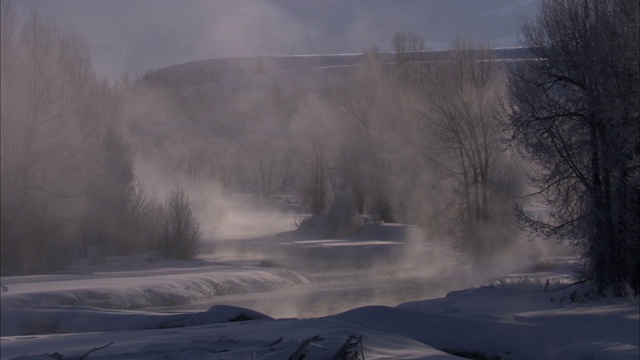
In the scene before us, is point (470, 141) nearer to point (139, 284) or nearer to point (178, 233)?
point (178, 233)

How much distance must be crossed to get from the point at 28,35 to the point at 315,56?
116 metres

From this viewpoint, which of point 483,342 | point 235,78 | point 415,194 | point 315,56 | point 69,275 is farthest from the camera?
point 315,56

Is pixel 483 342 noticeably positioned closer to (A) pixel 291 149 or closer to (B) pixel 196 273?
(B) pixel 196 273

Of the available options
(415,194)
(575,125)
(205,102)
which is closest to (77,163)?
(415,194)

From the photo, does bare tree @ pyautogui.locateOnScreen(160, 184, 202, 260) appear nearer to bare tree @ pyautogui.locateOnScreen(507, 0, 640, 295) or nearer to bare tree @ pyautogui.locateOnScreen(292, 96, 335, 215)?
bare tree @ pyautogui.locateOnScreen(507, 0, 640, 295)

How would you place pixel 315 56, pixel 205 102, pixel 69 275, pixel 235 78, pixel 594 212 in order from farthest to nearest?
pixel 315 56
pixel 235 78
pixel 205 102
pixel 69 275
pixel 594 212

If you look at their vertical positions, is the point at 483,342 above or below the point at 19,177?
below

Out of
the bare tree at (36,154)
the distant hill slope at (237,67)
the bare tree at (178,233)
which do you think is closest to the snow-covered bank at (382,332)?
the bare tree at (36,154)

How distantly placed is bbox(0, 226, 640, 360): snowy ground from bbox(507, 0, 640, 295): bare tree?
4.54 ft

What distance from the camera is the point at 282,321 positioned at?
13250 millimetres

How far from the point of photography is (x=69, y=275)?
25438 millimetres

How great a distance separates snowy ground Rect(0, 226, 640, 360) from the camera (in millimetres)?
9695

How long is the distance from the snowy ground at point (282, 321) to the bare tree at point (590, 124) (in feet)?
4.54

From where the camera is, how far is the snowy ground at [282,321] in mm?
9695
